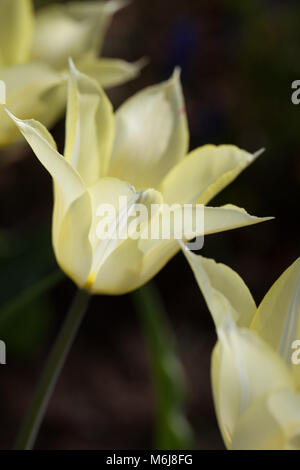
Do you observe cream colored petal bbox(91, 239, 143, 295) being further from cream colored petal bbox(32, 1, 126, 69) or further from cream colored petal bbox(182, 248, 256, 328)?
cream colored petal bbox(32, 1, 126, 69)

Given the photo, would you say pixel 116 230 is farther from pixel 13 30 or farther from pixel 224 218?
pixel 13 30

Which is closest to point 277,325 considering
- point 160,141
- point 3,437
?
point 160,141

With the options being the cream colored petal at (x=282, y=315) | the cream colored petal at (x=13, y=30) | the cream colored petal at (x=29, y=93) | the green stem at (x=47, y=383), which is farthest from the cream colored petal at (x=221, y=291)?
the cream colored petal at (x=13, y=30)

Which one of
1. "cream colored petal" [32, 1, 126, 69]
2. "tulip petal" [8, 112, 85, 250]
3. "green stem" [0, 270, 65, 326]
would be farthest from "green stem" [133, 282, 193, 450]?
"tulip petal" [8, 112, 85, 250]

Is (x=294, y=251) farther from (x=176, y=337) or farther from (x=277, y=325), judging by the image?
(x=277, y=325)

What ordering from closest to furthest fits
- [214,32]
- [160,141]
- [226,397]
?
1. [226,397]
2. [160,141]
3. [214,32]

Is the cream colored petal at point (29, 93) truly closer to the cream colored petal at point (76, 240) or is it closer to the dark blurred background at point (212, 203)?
the cream colored petal at point (76, 240)
